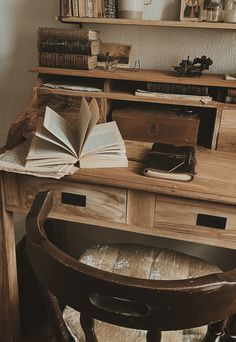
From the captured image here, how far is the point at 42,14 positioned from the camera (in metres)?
1.46

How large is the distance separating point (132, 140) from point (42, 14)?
65cm

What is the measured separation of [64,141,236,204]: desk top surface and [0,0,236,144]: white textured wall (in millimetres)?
500

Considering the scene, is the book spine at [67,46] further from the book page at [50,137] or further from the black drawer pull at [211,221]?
the black drawer pull at [211,221]

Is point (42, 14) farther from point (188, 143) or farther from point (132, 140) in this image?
point (188, 143)

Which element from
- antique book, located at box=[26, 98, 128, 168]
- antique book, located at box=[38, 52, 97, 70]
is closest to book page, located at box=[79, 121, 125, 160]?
antique book, located at box=[26, 98, 128, 168]

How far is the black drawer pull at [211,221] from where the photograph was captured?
96 centimetres

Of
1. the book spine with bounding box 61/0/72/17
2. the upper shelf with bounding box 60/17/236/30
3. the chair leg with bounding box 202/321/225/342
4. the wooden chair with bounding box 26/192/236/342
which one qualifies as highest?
the book spine with bounding box 61/0/72/17

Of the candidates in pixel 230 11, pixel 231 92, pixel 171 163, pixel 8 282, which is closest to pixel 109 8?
pixel 230 11

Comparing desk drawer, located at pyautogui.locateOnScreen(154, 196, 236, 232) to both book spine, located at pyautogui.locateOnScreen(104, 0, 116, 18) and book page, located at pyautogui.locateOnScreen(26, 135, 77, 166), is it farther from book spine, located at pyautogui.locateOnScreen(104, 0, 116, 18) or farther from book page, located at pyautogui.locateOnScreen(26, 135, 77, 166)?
book spine, located at pyautogui.locateOnScreen(104, 0, 116, 18)

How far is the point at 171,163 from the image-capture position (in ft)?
3.31

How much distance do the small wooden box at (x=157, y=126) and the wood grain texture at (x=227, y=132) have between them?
8cm

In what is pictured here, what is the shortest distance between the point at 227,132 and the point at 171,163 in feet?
0.93

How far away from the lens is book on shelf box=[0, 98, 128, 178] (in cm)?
100

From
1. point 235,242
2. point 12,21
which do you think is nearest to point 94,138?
point 235,242
